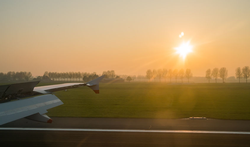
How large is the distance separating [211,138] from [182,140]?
1642mm

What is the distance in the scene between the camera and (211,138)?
29.4 feet

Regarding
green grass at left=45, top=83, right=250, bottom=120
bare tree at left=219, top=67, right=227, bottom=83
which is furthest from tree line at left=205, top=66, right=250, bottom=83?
green grass at left=45, top=83, right=250, bottom=120

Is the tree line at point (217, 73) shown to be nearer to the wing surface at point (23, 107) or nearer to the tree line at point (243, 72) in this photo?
the tree line at point (243, 72)

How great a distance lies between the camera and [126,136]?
30.1ft

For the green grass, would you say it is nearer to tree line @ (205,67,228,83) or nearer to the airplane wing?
the airplane wing

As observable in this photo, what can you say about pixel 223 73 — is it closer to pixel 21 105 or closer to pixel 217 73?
pixel 217 73

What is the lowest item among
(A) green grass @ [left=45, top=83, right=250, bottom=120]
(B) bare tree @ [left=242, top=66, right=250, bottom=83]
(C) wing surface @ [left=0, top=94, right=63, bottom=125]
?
(A) green grass @ [left=45, top=83, right=250, bottom=120]

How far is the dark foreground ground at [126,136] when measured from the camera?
8203 mm

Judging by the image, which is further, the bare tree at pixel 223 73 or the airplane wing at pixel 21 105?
the bare tree at pixel 223 73

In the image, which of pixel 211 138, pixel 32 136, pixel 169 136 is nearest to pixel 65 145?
pixel 32 136

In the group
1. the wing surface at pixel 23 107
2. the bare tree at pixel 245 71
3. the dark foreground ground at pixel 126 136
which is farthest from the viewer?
the bare tree at pixel 245 71

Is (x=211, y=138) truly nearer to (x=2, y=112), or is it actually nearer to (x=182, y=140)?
(x=182, y=140)

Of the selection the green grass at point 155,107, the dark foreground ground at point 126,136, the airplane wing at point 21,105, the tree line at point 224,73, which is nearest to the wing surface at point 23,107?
the airplane wing at point 21,105

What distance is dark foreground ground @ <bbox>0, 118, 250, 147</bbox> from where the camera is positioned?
820cm
